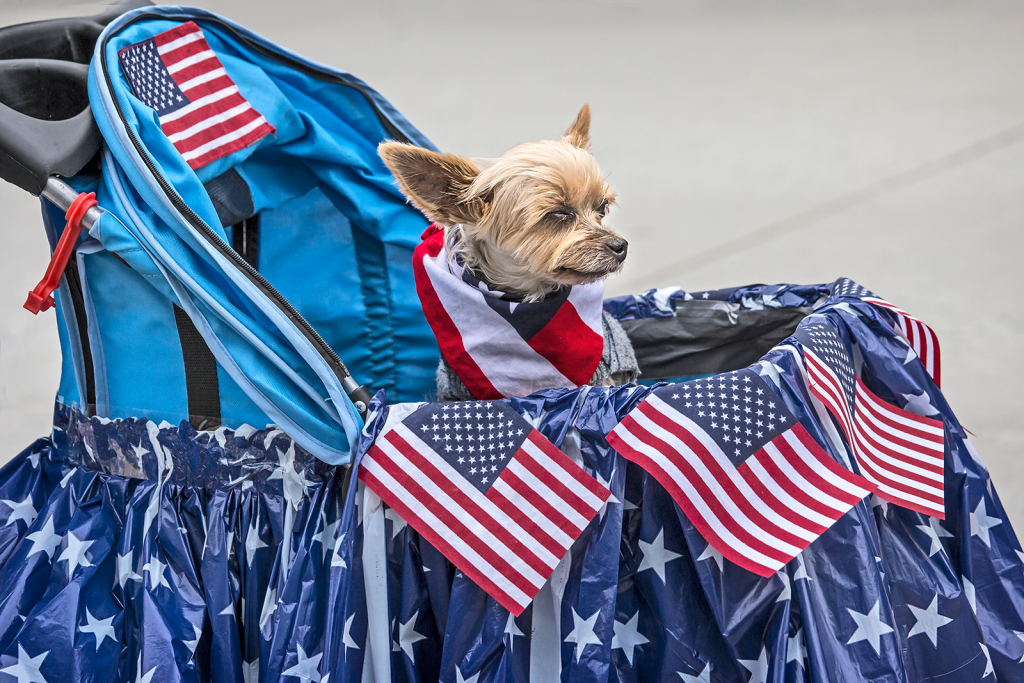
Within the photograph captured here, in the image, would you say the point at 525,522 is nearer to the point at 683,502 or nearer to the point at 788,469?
the point at 683,502

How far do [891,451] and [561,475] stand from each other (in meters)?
0.51

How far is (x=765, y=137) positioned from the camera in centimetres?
468

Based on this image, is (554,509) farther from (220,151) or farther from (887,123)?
(887,123)

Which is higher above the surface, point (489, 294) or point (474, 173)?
point (474, 173)

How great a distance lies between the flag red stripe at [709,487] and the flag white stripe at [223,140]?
2.81 feet

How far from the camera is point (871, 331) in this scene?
134cm

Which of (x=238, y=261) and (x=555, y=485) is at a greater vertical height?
(x=238, y=261)

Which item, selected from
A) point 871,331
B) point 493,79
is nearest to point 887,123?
point 493,79

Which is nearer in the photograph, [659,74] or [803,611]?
[803,611]

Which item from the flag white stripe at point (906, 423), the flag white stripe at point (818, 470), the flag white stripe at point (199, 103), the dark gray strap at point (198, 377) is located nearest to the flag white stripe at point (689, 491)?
the flag white stripe at point (818, 470)

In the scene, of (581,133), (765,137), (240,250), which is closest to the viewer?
(581,133)

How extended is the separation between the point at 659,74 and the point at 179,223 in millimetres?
4860

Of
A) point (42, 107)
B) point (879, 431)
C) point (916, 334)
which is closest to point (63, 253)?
→ point (42, 107)

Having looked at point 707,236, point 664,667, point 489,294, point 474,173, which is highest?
point 474,173
